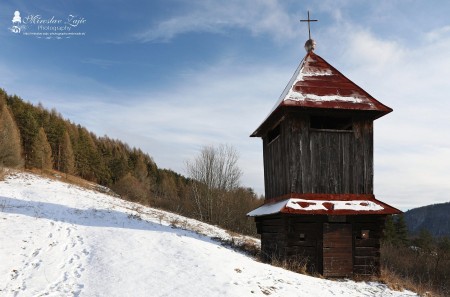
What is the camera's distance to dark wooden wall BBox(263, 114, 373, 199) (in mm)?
12484

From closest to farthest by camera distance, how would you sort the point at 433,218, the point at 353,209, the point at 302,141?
the point at 353,209, the point at 302,141, the point at 433,218

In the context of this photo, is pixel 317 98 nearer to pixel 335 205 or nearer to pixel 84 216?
pixel 335 205

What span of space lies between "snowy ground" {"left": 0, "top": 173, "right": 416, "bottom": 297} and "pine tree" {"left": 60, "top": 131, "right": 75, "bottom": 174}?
49.6 meters

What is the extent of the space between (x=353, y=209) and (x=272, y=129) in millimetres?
4804

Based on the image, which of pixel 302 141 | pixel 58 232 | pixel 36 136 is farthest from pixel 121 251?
pixel 36 136

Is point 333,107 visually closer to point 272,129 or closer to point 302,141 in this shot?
point 302,141

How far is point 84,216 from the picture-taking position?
1553cm

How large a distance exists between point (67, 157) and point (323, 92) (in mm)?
56437

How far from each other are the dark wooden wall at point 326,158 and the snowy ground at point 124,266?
3.20 m

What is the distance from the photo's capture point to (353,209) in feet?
38.8

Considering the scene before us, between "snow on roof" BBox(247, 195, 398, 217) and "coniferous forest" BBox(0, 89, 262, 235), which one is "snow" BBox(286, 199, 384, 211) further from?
"coniferous forest" BBox(0, 89, 262, 235)

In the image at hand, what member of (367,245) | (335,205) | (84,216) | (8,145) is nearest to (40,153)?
(8,145)

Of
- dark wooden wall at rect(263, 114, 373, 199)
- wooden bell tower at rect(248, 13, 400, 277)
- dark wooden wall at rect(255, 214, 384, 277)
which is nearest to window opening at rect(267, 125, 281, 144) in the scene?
wooden bell tower at rect(248, 13, 400, 277)

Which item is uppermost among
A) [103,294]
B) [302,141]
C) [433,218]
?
[302,141]
